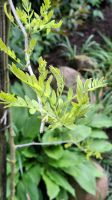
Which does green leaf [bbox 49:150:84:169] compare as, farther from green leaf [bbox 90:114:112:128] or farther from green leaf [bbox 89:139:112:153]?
green leaf [bbox 90:114:112:128]

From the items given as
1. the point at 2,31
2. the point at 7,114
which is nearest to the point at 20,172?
the point at 7,114

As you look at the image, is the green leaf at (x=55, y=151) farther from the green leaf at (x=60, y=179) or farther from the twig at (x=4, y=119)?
the twig at (x=4, y=119)

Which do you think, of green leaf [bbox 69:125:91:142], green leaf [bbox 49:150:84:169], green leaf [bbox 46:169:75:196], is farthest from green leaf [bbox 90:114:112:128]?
green leaf [bbox 46:169:75:196]

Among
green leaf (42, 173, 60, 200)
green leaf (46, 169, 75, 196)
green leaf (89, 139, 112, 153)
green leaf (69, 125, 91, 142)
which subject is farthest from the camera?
green leaf (89, 139, 112, 153)

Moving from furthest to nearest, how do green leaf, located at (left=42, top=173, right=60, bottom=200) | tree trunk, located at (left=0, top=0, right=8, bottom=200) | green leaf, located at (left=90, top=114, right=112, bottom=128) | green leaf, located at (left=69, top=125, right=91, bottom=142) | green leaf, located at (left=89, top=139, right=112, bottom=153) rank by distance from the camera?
green leaf, located at (left=90, top=114, right=112, bottom=128) → green leaf, located at (left=89, top=139, right=112, bottom=153) → green leaf, located at (left=69, top=125, right=91, bottom=142) → green leaf, located at (left=42, top=173, right=60, bottom=200) → tree trunk, located at (left=0, top=0, right=8, bottom=200)

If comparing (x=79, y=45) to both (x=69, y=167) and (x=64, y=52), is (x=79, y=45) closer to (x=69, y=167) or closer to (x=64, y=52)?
(x=64, y=52)

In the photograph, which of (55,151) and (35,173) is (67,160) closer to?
(55,151)
